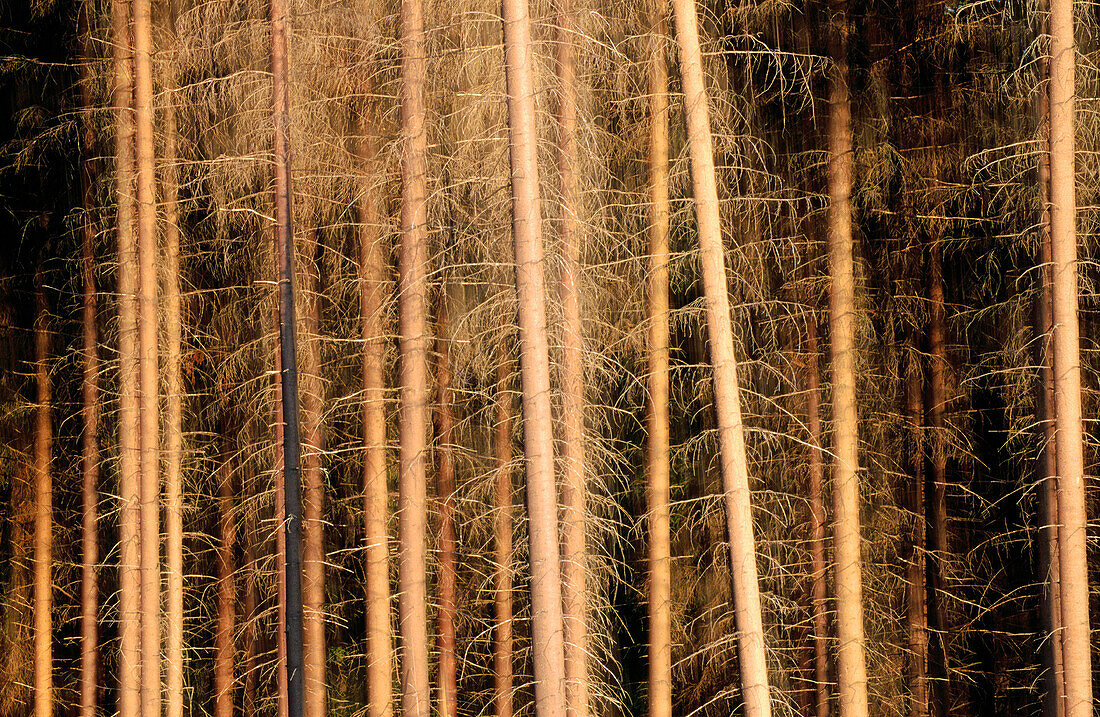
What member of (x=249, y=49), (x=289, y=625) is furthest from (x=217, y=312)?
(x=289, y=625)

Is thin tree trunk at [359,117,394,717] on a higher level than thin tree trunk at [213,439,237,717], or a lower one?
higher

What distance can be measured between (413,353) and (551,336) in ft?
5.09

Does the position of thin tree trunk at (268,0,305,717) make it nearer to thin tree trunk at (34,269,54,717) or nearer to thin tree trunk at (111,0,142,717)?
thin tree trunk at (111,0,142,717)

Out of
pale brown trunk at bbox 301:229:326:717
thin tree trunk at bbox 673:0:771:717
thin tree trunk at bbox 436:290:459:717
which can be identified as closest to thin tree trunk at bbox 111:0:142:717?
pale brown trunk at bbox 301:229:326:717

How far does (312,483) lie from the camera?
34.4 feet

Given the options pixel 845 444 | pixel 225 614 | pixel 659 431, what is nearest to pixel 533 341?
pixel 659 431

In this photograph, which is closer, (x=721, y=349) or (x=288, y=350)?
(x=721, y=349)

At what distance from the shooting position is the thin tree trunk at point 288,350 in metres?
8.38

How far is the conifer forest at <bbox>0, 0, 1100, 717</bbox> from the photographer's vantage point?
766 cm

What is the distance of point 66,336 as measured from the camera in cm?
1419

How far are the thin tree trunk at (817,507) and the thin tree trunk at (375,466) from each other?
203 inches

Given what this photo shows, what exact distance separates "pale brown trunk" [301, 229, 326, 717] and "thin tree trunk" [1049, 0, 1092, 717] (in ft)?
22.9

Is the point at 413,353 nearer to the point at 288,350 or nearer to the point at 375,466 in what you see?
the point at 288,350

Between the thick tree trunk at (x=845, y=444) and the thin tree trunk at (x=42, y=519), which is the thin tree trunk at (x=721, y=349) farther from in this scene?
the thin tree trunk at (x=42, y=519)
